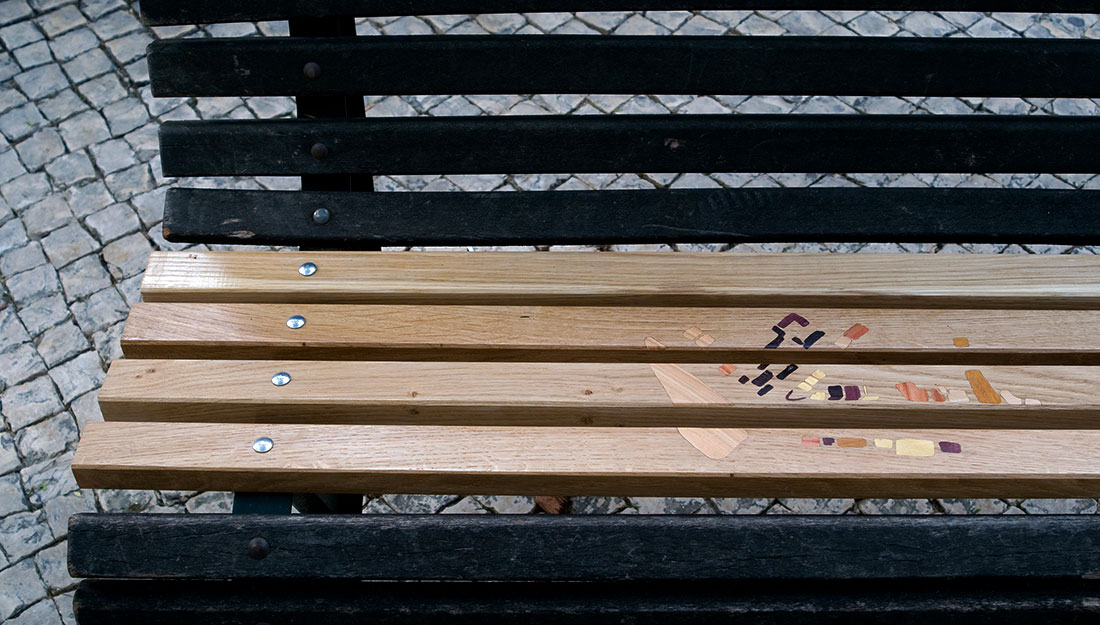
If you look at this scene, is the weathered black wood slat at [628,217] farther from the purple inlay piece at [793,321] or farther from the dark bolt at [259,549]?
the dark bolt at [259,549]

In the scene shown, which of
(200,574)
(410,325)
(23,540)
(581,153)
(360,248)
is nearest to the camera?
(200,574)

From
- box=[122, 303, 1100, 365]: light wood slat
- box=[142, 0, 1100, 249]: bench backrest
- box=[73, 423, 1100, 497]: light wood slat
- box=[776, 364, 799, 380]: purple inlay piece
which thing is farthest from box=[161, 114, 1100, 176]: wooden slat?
box=[73, 423, 1100, 497]: light wood slat

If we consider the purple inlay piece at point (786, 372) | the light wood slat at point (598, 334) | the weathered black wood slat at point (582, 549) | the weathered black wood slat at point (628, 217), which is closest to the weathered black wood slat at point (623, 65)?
the weathered black wood slat at point (628, 217)

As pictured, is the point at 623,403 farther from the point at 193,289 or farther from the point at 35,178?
the point at 35,178

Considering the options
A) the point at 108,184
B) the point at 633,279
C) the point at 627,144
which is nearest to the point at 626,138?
the point at 627,144

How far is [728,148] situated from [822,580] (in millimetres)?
969

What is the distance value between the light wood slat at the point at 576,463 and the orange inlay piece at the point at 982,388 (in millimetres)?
70

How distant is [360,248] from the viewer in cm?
246

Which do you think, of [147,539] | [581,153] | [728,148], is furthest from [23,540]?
[728,148]

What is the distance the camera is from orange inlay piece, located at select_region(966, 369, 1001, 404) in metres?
1.90

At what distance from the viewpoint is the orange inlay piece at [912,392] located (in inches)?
74.4

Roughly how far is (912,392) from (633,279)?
22.8 inches

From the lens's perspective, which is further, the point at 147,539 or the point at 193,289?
the point at 193,289

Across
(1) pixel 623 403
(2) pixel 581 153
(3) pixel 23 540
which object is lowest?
(3) pixel 23 540
